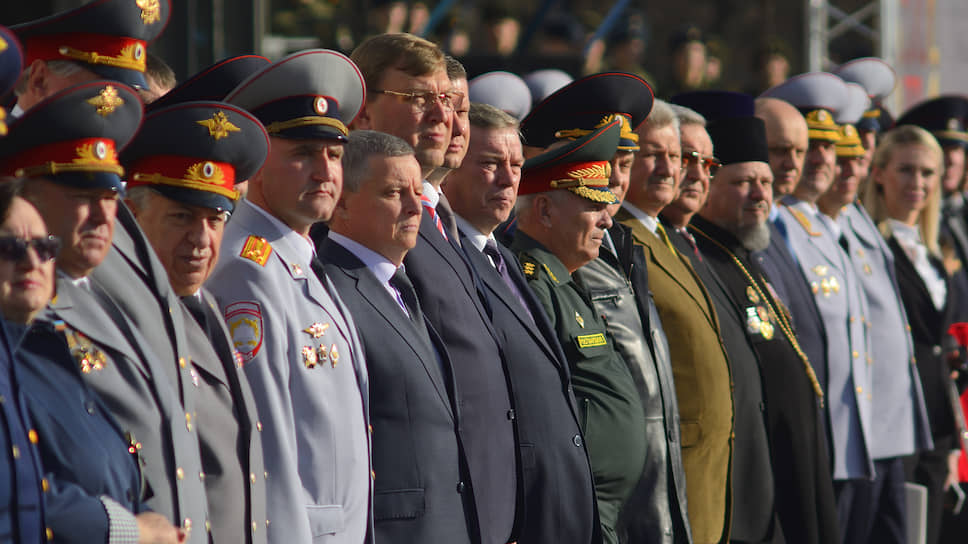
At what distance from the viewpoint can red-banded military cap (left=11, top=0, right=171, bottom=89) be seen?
3654mm

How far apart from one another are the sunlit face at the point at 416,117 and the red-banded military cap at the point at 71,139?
5.09ft

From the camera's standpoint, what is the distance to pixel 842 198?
6.97m

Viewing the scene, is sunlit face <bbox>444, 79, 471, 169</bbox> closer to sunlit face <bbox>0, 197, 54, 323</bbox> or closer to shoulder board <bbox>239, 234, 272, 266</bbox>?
shoulder board <bbox>239, 234, 272, 266</bbox>

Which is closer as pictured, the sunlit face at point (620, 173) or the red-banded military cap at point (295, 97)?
the red-banded military cap at point (295, 97)

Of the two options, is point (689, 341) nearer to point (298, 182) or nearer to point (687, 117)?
point (687, 117)

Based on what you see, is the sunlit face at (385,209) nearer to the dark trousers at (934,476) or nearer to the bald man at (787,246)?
the bald man at (787,246)

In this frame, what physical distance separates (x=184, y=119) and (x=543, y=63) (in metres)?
5.14

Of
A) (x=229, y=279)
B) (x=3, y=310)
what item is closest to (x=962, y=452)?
(x=229, y=279)

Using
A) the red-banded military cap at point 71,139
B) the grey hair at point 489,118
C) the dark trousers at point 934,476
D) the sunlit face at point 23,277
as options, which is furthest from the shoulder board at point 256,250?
the dark trousers at point 934,476

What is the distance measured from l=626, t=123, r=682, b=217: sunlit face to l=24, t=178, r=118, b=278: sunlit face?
2.98 m

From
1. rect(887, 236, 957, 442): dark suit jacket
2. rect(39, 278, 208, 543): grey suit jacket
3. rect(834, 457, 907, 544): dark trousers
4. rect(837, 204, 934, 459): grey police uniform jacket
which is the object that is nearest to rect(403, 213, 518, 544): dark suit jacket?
rect(39, 278, 208, 543): grey suit jacket

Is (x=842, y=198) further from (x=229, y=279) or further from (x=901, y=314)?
(x=229, y=279)

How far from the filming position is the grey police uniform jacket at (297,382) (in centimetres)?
329

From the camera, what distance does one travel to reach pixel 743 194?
19.7 feet
